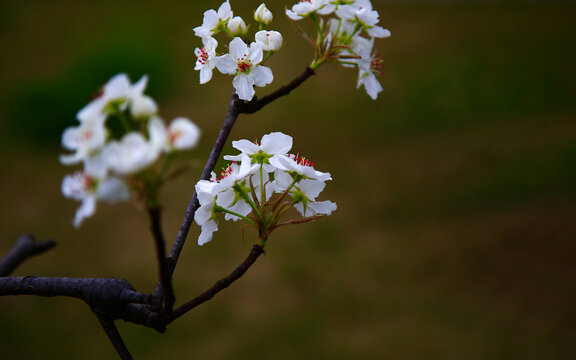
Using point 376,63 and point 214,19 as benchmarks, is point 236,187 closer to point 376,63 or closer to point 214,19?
point 214,19

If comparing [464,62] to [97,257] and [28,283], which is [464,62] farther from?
[28,283]

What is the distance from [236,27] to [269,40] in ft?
0.13

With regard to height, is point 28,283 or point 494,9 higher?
point 494,9

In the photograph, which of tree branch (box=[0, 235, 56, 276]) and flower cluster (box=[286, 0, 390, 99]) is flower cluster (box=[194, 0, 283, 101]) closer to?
flower cluster (box=[286, 0, 390, 99])

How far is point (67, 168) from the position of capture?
218 centimetres

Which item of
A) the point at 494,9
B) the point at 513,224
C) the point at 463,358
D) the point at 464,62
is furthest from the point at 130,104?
the point at 494,9

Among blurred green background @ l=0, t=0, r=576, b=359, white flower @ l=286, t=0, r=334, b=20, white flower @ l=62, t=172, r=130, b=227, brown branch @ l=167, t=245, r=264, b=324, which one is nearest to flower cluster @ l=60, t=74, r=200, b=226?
white flower @ l=62, t=172, r=130, b=227

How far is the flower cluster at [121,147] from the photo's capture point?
0.28m

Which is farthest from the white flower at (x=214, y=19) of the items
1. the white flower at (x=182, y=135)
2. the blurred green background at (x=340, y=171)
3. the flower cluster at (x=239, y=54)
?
the blurred green background at (x=340, y=171)

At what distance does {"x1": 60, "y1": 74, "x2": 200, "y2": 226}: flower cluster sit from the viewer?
0.28 metres

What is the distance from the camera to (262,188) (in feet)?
1.44

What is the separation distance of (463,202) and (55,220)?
153 centimetres

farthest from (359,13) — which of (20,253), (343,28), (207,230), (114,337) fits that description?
(20,253)

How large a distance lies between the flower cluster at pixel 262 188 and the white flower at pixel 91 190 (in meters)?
0.09
